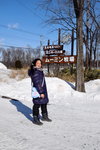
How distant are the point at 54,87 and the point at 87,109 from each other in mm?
3088

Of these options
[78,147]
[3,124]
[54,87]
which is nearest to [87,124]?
[78,147]

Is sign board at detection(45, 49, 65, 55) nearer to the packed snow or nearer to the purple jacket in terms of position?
the packed snow

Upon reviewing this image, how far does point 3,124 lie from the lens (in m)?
4.03

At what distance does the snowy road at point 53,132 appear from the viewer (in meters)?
2.96

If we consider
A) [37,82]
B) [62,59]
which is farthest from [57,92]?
[62,59]

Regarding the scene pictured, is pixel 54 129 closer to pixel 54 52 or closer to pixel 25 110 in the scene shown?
pixel 25 110

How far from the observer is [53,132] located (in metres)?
3.70

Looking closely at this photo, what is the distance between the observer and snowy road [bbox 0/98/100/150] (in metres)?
2.96

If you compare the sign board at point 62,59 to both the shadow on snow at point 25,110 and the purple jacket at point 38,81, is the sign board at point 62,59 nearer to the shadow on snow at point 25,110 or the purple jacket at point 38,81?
the shadow on snow at point 25,110

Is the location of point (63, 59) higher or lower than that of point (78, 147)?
higher

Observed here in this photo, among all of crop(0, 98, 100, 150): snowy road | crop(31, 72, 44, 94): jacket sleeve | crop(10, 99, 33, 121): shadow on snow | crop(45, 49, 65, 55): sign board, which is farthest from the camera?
crop(45, 49, 65, 55): sign board

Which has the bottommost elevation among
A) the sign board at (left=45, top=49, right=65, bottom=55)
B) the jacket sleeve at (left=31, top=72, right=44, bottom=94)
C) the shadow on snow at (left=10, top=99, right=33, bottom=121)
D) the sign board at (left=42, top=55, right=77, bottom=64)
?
the shadow on snow at (left=10, top=99, right=33, bottom=121)

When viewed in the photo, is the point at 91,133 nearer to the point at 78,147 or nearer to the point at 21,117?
the point at 78,147

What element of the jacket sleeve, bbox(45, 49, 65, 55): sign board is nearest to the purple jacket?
the jacket sleeve
